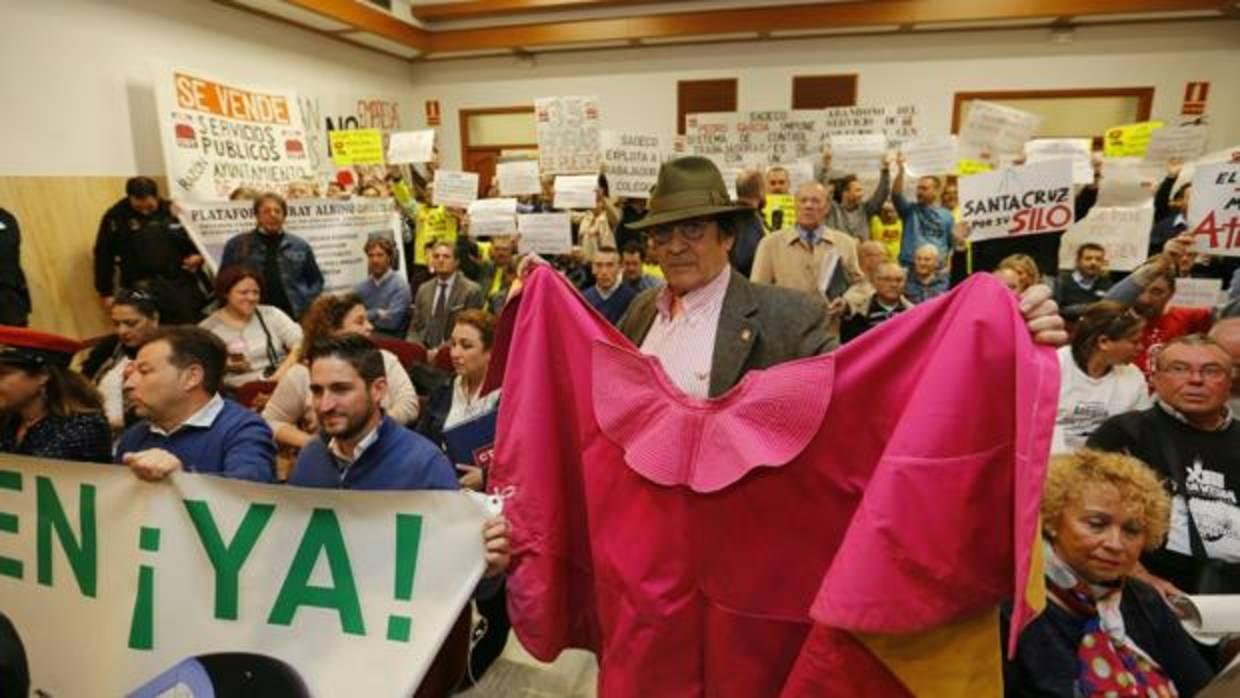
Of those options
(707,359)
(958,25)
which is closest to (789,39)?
(958,25)

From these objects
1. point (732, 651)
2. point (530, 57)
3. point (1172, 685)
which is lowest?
point (1172, 685)

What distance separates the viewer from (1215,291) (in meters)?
3.46

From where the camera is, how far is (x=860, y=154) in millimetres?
5801

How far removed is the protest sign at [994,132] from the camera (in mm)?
5605

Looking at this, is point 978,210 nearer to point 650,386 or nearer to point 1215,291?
point 1215,291

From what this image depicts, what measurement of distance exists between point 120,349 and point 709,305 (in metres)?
3.06

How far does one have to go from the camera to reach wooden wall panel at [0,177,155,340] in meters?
5.05

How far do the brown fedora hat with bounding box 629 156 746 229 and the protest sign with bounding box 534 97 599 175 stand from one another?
4.20 m

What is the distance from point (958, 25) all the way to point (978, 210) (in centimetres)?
599

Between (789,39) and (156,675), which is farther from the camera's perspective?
(789,39)

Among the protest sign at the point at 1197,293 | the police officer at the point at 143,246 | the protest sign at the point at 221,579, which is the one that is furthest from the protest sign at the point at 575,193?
the protest sign at the point at 221,579

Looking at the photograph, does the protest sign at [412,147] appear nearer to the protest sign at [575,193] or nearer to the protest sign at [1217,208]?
the protest sign at [575,193]

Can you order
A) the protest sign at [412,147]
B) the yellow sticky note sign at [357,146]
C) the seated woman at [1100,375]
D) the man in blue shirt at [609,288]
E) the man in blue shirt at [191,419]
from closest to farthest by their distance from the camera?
the man in blue shirt at [191,419]
the seated woman at [1100,375]
the man in blue shirt at [609,288]
the yellow sticky note sign at [357,146]
the protest sign at [412,147]

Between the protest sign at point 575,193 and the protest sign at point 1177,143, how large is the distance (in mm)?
4741
